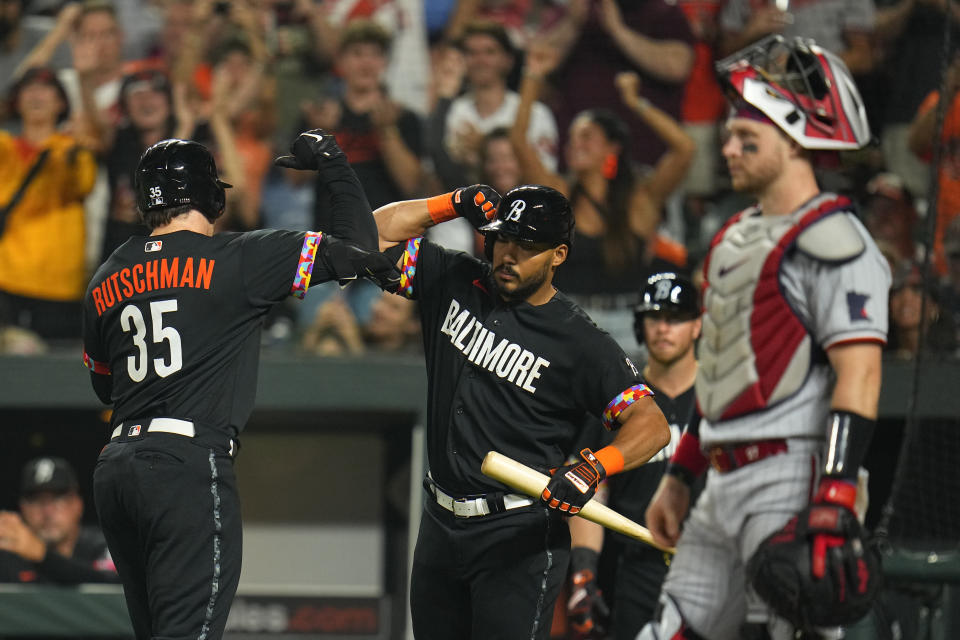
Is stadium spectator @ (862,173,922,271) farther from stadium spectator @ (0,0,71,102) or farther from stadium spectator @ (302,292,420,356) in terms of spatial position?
stadium spectator @ (0,0,71,102)

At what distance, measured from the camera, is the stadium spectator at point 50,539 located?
6395 millimetres

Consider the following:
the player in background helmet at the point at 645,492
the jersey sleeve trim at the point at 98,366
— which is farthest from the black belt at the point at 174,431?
the player in background helmet at the point at 645,492

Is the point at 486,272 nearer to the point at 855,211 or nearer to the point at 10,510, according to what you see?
the point at 855,211

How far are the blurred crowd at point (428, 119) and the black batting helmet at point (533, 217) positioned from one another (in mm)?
3079

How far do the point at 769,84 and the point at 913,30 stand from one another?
469cm

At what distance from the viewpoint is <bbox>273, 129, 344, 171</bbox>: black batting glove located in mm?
3693

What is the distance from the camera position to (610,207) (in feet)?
22.6

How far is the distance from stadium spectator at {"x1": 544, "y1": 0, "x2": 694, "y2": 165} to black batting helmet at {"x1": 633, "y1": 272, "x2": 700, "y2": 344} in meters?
2.42

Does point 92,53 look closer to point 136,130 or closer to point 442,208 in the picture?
point 136,130

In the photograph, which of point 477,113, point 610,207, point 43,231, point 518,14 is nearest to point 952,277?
point 610,207

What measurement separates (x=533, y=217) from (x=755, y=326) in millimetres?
906

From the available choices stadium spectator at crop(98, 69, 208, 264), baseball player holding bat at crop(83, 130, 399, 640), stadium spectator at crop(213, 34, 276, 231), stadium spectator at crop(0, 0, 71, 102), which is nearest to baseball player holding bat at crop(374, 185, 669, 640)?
baseball player holding bat at crop(83, 130, 399, 640)

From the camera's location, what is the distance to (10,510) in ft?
24.8

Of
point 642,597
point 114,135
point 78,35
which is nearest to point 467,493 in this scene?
point 642,597
